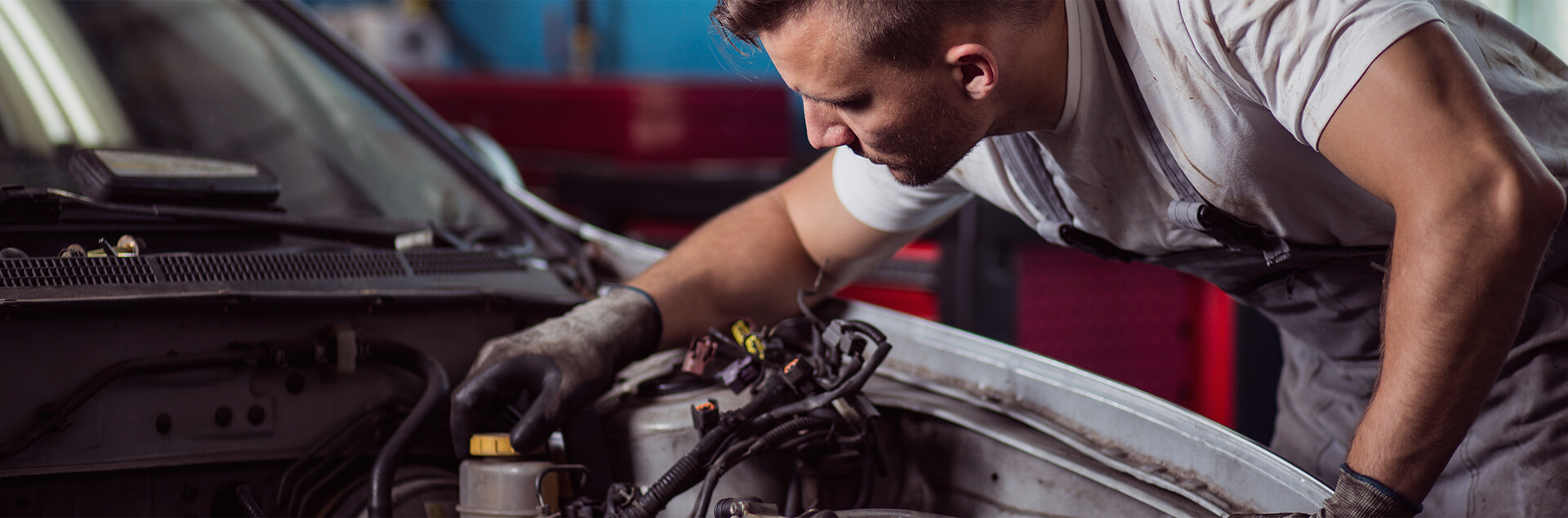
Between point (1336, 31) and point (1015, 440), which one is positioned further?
point (1015, 440)

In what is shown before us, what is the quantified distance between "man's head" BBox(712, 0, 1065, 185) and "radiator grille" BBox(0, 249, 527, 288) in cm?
58

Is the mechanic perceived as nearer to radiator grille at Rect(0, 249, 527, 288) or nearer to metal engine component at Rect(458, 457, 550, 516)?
metal engine component at Rect(458, 457, 550, 516)

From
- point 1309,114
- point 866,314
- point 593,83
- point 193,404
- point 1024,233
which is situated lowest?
point 1024,233

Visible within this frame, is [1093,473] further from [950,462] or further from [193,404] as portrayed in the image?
[193,404]

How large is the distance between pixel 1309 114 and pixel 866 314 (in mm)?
753

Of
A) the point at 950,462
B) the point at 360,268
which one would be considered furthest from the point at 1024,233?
the point at 360,268

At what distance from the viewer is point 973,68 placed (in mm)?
1084

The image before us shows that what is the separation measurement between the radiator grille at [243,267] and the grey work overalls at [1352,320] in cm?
75

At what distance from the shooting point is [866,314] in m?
1.55

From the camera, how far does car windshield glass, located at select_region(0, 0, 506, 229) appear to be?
1.55 metres

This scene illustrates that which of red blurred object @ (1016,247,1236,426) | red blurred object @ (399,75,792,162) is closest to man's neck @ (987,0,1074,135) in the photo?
red blurred object @ (1016,247,1236,426)

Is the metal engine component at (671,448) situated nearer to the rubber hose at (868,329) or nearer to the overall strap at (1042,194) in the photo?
the rubber hose at (868,329)

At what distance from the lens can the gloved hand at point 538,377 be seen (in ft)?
3.96

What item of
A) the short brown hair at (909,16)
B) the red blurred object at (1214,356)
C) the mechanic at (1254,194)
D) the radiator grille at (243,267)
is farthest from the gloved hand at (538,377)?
the red blurred object at (1214,356)
